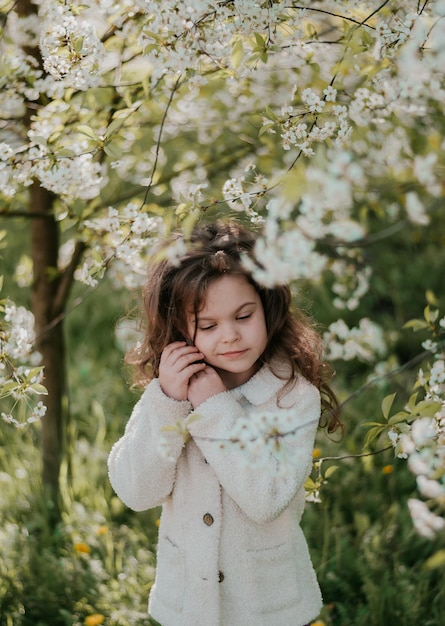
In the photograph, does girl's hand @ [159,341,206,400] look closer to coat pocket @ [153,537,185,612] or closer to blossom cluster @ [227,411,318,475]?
coat pocket @ [153,537,185,612]

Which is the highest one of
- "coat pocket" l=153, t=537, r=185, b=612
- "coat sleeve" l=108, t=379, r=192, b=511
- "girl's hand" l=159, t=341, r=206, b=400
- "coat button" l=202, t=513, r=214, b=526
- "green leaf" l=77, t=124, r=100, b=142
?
"green leaf" l=77, t=124, r=100, b=142

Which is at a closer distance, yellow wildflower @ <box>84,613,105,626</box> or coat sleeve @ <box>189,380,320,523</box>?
coat sleeve @ <box>189,380,320,523</box>

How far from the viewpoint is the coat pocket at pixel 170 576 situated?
187 centimetres

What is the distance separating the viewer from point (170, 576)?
1894 mm

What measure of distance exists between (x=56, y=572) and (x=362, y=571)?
1034 millimetres

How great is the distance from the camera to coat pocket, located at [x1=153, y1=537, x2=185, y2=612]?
1.87 m

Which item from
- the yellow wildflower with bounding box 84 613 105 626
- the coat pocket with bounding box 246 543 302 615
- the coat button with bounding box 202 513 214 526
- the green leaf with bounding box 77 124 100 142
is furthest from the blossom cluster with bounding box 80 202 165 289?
the yellow wildflower with bounding box 84 613 105 626

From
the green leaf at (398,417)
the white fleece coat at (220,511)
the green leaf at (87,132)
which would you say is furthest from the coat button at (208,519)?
the green leaf at (87,132)

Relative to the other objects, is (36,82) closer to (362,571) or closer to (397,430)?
(397,430)

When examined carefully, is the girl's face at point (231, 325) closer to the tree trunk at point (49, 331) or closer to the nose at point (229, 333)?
the nose at point (229, 333)

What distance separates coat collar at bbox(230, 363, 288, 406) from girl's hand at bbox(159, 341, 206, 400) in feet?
0.42

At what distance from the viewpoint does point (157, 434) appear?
1.80 metres

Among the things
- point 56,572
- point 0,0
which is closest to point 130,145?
point 0,0

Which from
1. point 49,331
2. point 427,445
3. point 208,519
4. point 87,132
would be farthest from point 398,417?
point 49,331
